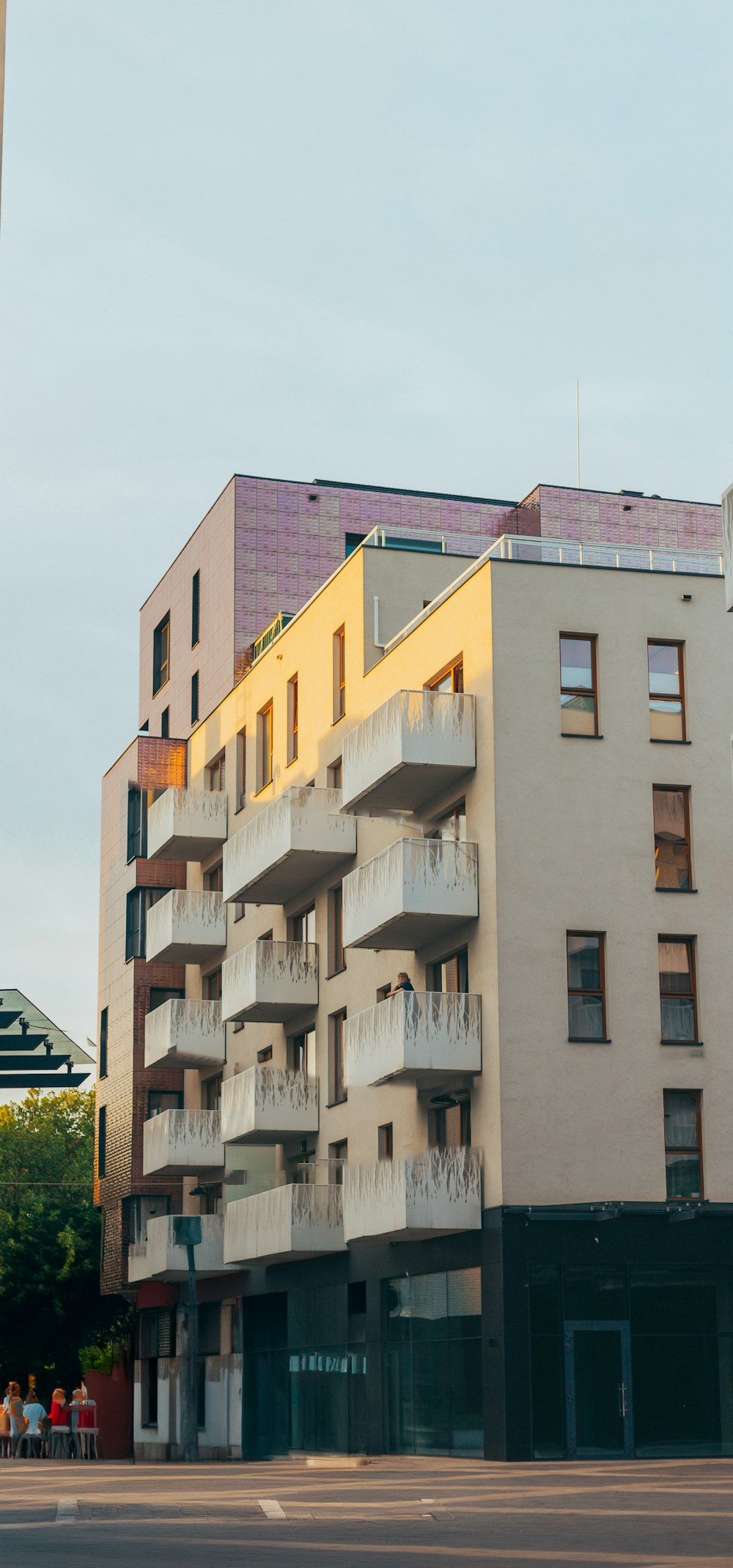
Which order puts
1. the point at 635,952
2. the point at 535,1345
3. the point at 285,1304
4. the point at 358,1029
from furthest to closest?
the point at 285,1304 → the point at 358,1029 → the point at 635,952 → the point at 535,1345

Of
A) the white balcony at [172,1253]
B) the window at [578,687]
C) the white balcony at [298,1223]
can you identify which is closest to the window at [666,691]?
the window at [578,687]

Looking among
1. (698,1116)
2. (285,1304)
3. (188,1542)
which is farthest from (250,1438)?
(188,1542)

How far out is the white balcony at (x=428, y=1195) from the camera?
31.6m

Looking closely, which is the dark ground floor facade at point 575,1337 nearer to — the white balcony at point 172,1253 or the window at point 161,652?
the white balcony at point 172,1253

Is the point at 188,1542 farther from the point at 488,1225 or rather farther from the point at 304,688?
the point at 304,688

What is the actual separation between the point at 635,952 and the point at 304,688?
12.7 metres

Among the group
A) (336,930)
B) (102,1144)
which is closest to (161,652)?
(102,1144)

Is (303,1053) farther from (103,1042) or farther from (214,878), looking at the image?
(103,1042)

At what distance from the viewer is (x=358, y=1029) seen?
3509 cm

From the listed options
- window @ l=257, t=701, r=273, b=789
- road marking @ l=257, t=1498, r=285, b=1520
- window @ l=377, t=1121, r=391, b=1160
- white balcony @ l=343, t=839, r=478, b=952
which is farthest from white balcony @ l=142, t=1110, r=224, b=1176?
road marking @ l=257, t=1498, r=285, b=1520

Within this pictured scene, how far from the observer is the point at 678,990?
3278 cm

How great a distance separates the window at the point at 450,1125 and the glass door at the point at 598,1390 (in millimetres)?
3563

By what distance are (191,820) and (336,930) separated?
27.5 feet

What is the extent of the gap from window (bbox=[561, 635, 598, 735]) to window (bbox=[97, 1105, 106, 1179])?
24905 mm
